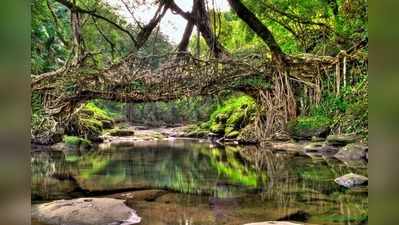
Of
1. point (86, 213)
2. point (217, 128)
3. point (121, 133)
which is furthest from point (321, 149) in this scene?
point (86, 213)

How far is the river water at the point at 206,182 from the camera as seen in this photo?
239cm

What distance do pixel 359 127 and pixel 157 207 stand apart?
6.63ft

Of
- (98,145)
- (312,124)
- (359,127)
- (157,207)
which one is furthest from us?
(98,145)

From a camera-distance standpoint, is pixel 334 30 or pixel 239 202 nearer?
pixel 239 202

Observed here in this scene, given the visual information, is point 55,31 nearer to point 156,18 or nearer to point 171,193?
point 156,18

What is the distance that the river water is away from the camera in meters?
2.39

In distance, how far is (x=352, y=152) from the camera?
3424 millimetres

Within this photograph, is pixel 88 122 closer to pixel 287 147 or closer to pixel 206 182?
pixel 206 182

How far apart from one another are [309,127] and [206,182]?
1.33 m

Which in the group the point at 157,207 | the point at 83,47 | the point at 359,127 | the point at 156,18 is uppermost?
the point at 156,18

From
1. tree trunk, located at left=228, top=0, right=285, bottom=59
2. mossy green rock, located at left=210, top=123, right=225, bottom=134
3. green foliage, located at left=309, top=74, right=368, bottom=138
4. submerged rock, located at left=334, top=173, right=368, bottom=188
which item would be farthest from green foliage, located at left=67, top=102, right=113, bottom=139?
submerged rock, located at left=334, top=173, right=368, bottom=188

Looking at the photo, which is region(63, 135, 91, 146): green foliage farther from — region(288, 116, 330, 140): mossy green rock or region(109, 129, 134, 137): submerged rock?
region(288, 116, 330, 140): mossy green rock

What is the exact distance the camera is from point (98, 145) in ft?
16.9
